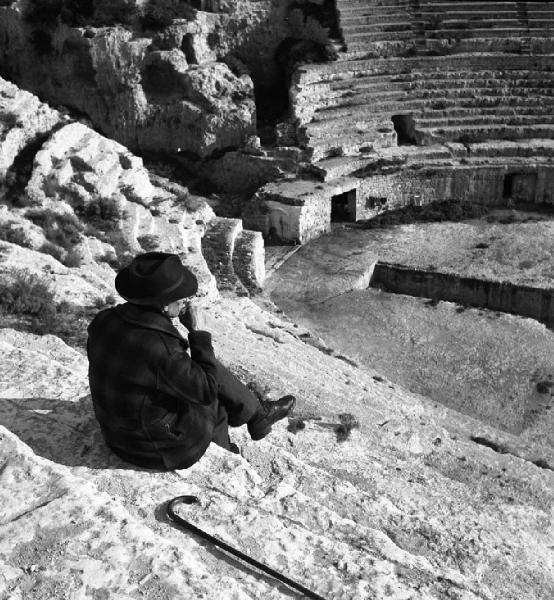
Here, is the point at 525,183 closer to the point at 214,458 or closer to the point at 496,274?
the point at 496,274

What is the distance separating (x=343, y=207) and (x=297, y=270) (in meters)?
3.91

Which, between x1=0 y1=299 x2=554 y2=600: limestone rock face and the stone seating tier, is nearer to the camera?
x1=0 y1=299 x2=554 y2=600: limestone rock face

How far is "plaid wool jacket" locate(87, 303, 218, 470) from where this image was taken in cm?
576

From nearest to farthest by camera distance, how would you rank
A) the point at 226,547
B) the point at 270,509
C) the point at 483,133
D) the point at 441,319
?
the point at 226,547 → the point at 270,509 → the point at 441,319 → the point at 483,133

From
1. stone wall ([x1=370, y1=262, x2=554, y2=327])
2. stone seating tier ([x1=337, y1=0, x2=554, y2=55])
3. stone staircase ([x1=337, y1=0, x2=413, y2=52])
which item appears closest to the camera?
stone wall ([x1=370, y1=262, x2=554, y2=327])

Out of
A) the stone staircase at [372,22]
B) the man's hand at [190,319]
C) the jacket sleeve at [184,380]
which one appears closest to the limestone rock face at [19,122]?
the man's hand at [190,319]

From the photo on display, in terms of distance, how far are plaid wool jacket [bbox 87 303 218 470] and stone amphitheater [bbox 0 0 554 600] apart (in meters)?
0.33

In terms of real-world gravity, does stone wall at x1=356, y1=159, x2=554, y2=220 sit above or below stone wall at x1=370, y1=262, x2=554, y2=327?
above

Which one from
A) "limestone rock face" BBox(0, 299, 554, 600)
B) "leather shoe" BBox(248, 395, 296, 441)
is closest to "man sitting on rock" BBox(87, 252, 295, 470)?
"limestone rock face" BBox(0, 299, 554, 600)

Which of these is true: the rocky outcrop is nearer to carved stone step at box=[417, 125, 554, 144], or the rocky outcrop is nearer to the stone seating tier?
carved stone step at box=[417, 125, 554, 144]

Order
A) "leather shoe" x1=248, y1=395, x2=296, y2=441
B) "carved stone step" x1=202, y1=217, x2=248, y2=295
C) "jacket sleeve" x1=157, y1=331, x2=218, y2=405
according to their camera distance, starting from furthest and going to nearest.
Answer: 1. "carved stone step" x1=202, y1=217, x2=248, y2=295
2. "leather shoe" x1=248, y1=395, x2=296, y2=441
3. "jacket sleeve" x1=157, y1=331, x2=218, y2=405

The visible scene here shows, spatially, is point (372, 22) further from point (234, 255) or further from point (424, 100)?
point (234, 255)

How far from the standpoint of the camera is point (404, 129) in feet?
81.7

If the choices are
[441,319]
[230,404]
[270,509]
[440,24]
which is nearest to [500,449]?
[441,319]
